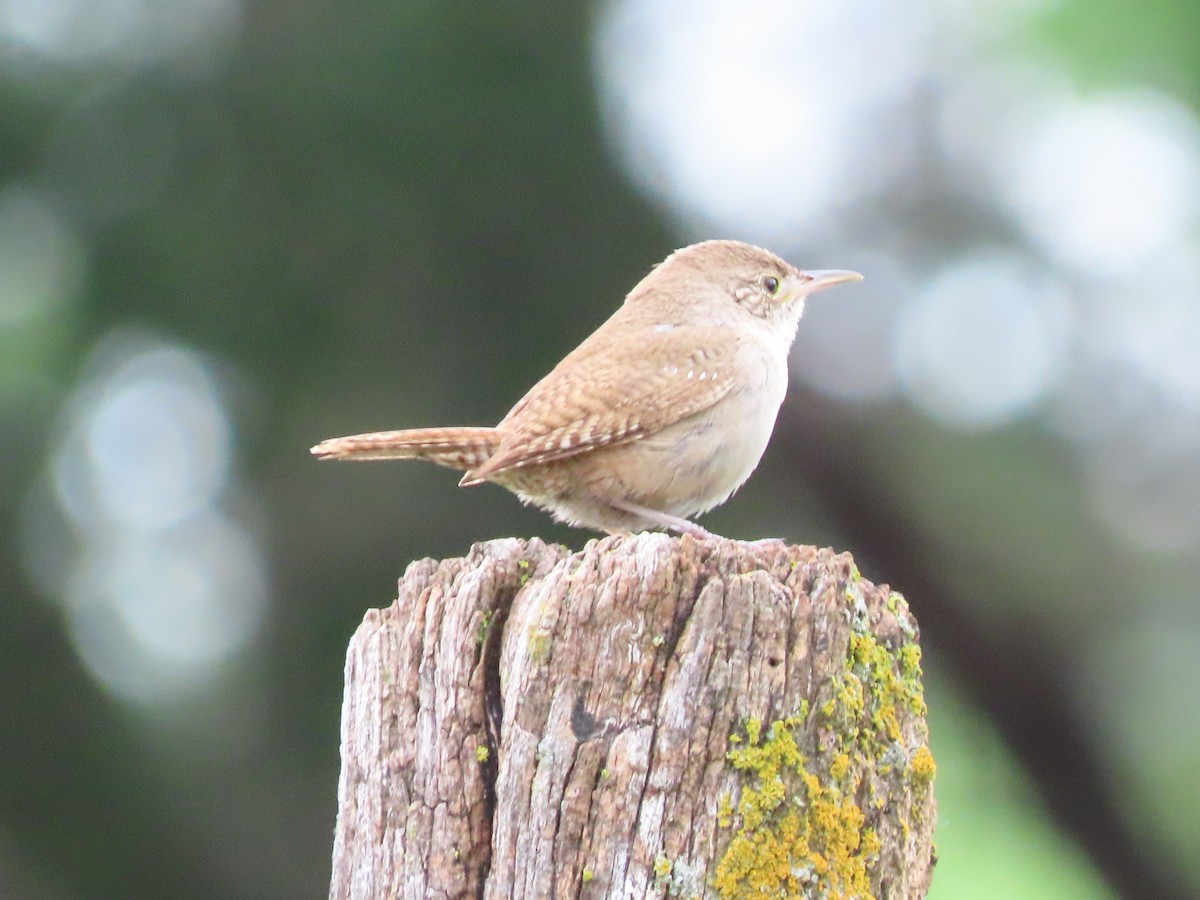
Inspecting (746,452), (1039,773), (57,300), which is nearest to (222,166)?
(57,300)

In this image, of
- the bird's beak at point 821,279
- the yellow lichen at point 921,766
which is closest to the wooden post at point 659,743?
the yellow lichen at point 921,766

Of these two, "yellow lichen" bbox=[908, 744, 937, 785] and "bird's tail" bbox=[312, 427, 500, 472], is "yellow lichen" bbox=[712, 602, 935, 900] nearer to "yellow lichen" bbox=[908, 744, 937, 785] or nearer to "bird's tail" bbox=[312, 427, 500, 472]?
"yellow lichen" bbox=[908, 744, 937, 785]

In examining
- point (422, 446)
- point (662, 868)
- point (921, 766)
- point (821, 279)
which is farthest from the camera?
point (821, 279)

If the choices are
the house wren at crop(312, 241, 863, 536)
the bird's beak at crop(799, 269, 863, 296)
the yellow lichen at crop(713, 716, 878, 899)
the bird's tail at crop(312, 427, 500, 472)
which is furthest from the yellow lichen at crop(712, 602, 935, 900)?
the bird's beak at crop(799, 269, 863, 296)

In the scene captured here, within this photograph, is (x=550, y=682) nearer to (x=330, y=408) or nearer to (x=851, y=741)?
(x=851, y=741)

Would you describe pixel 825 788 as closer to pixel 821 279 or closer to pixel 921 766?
pixel 921 766

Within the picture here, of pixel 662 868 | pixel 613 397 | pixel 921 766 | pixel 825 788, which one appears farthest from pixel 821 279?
pixel 662 868

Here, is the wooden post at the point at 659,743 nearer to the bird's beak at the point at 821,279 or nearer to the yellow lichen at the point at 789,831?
the yellow lichen at the point at 789,831
